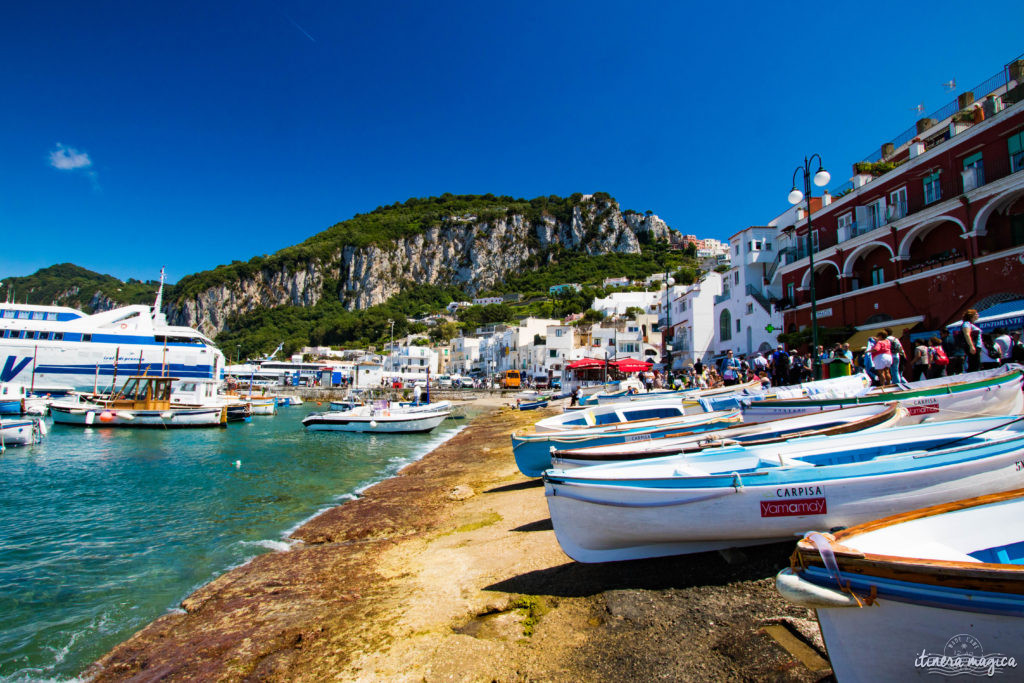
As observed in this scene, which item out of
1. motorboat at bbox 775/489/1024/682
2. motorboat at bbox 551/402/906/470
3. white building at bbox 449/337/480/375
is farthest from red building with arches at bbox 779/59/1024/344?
white building at bbox 449/337/480/375

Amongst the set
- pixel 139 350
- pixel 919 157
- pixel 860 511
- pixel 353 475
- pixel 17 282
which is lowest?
pixel 353 475

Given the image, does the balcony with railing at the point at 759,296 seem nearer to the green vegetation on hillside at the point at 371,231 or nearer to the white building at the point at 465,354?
the white building at the point at 465,354

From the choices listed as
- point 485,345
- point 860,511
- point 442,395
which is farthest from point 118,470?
point 485,345

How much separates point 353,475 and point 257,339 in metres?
135

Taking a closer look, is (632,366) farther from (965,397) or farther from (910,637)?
(910,637)

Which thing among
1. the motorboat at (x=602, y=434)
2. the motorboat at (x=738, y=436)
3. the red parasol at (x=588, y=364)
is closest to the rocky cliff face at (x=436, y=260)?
the red parasol at (x=588, y=364)

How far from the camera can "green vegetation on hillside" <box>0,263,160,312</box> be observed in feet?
499

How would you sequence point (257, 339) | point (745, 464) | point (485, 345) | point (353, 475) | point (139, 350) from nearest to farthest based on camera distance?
1. point (745, 464)
2. point (353, 475)
3. point (139, 350)
4. point (485, 345)
5. point (257, 339)

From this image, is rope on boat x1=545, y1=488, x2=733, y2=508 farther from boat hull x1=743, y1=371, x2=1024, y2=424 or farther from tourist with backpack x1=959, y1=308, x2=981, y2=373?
tourist with backpack x1=959, y1=308, x2=981, y2=373

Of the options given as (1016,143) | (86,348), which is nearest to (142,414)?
(86,348)

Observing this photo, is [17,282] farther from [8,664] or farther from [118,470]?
[8,664]

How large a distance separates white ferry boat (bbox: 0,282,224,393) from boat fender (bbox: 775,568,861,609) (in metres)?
56.3

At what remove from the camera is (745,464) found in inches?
241

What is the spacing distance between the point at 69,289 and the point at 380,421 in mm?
195063
